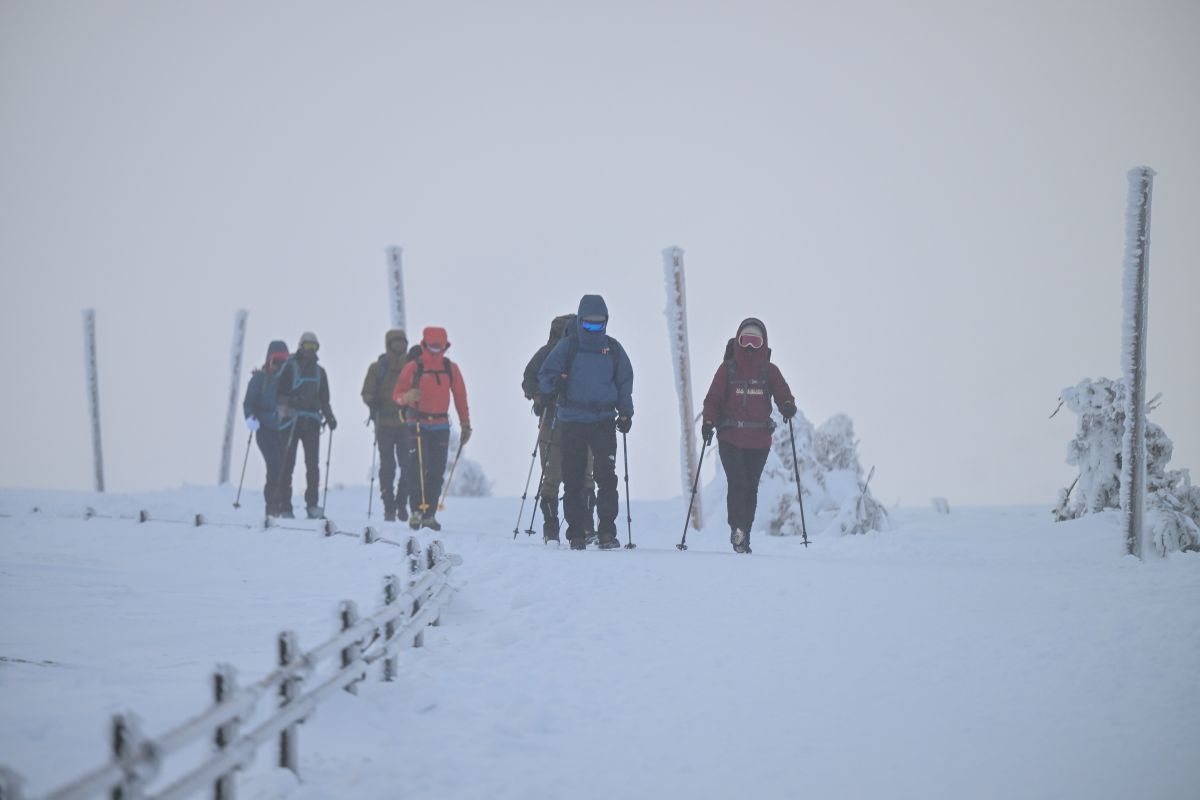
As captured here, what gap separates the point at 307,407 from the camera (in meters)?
17.4

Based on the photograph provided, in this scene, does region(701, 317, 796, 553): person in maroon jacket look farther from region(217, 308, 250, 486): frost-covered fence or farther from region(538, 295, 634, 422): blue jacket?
region(217, 308, 250, 486): frost-covered fence

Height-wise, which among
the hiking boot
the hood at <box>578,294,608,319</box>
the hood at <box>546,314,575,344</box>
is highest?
the hood at <box>578,294,608,319</box>

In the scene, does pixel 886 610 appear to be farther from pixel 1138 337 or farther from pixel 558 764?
pixel 1138 337

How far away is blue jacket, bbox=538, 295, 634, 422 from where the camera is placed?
39.4ft

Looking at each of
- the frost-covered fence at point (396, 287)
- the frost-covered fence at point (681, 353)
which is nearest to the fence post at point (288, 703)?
the frost-covered fence at point (681, 353)

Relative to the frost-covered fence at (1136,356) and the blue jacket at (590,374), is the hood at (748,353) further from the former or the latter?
the frost-covered fence at (1136,356)

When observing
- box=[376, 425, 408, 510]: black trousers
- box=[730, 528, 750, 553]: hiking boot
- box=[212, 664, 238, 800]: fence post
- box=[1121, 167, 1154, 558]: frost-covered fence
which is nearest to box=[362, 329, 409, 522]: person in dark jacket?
box=[376, 425, 408, 510]: black trousers

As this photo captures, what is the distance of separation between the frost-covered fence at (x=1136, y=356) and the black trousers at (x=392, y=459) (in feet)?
32.3

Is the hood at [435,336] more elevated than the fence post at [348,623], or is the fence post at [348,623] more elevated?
the hood at [435,336]

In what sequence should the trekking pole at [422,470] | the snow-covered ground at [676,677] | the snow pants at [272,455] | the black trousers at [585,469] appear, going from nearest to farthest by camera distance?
the snow-covered ground at [676,677], the black trousers at [585,469], the trekking pole at [422,470], the snow pants at [272,455]

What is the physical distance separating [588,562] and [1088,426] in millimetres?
A: 10858

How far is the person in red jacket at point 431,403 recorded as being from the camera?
15328 mm

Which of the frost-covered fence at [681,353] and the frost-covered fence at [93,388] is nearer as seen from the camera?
the frost-covered fence at [681,353]

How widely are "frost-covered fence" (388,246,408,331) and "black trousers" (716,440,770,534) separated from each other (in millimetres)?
13214
